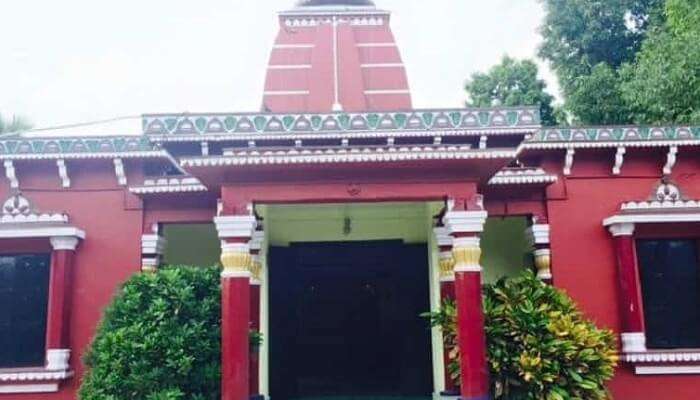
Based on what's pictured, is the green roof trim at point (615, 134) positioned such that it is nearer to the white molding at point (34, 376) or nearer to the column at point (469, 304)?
the column at point (469, 304)

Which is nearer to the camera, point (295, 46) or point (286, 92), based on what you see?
point (286, 92)

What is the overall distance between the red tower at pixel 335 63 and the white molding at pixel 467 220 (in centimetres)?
291

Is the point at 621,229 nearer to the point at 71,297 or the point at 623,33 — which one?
the point at 71,297

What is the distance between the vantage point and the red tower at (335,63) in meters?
8.61

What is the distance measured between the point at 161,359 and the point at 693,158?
21.0 feet

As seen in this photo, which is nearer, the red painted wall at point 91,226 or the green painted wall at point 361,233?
the red painted wall at point 91,226

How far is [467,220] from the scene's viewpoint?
5.91 m

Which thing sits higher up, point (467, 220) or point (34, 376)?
point (467, 220)

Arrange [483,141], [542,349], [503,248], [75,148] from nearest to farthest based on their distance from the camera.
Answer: [542,349] < [483,141] < [75,148] < [503,248]

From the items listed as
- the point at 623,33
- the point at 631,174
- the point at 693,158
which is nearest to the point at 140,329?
the point at 631,174

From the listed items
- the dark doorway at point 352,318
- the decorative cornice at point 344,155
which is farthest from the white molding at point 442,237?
the decorative cornice at point 344,155

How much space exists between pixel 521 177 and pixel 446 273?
1382 mm

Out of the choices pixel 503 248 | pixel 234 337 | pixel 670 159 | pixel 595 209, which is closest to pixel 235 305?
pixel 234 337

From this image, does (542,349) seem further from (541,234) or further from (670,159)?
(670,159)
